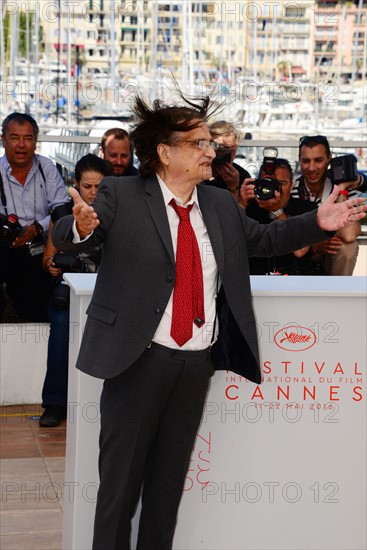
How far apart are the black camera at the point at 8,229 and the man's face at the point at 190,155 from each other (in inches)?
128

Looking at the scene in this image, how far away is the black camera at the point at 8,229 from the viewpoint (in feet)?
22.7

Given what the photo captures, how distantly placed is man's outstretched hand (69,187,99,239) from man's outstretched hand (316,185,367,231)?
34.8 inches

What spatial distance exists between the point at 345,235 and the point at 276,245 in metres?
2.54

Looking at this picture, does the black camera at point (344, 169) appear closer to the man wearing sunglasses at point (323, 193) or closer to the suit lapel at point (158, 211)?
the man wearing sunglasses at point (323, 193)

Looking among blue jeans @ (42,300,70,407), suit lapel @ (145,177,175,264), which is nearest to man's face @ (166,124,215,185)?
suit lapel @ (145,177,175,264)

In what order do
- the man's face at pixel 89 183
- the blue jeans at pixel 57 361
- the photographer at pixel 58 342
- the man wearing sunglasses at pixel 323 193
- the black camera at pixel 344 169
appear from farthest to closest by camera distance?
the blue jeans at pixel 57 361, the photographer at pixel 58 342, the man's face at pixel 89 183, the man wearing sunglasses at pixel 323 193, the black camera at pixel 344 169

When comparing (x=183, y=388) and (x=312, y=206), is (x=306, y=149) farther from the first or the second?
(x=183, y=388)

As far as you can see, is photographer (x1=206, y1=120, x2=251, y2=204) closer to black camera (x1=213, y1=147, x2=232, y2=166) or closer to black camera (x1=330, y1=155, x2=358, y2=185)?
black camera (x1=213, y1=147, x2=232, y2=166)

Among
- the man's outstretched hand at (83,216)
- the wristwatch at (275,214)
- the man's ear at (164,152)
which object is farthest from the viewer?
the wristwatch at (275,214)

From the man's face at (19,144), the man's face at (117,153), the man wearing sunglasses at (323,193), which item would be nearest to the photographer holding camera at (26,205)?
the man's face at (19,144)

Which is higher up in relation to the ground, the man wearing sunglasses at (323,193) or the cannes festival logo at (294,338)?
the man wearing sunglasses at (323,193)

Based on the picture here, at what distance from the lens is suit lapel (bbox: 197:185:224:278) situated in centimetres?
388

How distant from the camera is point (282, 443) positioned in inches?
164

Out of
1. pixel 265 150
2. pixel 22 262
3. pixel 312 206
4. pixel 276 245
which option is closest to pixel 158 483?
pixel 276 245
